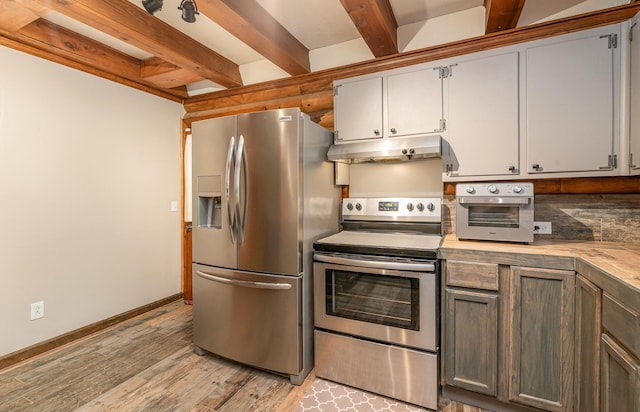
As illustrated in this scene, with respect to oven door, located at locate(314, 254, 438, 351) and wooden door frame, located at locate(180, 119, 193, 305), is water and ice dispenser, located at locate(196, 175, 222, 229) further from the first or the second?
wooden door frame, located at locate(180, 119, 193, 305)

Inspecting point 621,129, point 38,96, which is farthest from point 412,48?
point 38,96

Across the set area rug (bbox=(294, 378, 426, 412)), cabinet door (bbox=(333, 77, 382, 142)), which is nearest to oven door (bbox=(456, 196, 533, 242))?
cabinet door (bbox=(333, 77, 382, 142))

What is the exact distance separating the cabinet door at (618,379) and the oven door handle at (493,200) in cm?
80

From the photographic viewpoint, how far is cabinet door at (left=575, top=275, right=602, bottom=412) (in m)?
1.39

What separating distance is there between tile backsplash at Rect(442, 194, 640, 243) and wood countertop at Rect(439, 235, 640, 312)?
103 mm

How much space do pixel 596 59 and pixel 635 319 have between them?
1.58 metres

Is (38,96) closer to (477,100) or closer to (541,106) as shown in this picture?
(477,100)

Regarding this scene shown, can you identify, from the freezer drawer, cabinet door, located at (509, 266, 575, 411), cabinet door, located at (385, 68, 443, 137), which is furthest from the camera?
cabinet door, located at (385, 68, 443, 137)

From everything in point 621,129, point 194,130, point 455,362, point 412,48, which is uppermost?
point 412,48

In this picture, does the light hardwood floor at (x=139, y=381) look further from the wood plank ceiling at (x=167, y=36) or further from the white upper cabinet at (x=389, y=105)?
the wood plank ceiling at (x=167, y=36)

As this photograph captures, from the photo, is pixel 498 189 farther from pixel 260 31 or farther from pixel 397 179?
pixel 260 31

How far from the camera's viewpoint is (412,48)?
245 cm

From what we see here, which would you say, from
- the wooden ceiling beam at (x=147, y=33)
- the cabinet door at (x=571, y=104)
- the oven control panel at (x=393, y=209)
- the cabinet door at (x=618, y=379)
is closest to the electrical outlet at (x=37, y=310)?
the wooden ceiling beam at (x=147, y=33)

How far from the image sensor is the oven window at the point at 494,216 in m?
1.94
